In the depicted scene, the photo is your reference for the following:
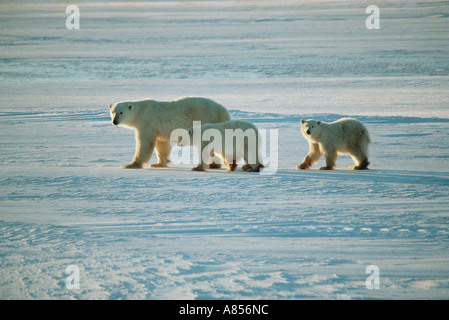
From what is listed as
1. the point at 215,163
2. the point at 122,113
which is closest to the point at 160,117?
the point at 122,113

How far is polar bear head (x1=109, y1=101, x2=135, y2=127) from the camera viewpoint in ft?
22.3

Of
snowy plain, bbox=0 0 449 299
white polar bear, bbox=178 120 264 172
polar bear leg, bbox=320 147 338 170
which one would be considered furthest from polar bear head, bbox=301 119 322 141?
white polar bear, bbox=178 120 264 172

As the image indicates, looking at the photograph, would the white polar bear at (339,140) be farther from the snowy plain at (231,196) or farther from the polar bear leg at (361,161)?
the snowy plain at (231,196)

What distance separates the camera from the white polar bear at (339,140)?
639 centimetres

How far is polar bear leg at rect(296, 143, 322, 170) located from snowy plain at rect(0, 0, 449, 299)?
276 millimetres

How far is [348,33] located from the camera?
81.1ft

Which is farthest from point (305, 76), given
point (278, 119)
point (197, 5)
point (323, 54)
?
point (197, 5)

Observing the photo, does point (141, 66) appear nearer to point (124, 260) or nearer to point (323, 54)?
point (323, 54)

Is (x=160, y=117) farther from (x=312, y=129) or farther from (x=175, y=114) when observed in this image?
(x=312, y=129)

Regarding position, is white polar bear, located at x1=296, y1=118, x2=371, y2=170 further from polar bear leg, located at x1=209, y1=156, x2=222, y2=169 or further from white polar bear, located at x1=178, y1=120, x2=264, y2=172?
polar bear leg, located at x1=209, y1=156, x2=222, y2=169

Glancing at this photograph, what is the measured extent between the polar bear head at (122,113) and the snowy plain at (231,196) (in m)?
0.51

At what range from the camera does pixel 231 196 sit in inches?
215

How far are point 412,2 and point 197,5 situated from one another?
14106mm

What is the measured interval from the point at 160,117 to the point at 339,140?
1978 mm
